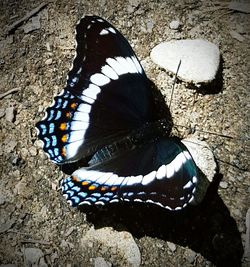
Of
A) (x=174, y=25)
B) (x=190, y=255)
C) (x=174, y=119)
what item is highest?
(x=174, y=25)

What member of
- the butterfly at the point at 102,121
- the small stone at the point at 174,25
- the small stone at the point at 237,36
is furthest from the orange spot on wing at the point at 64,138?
the small stone at the point at 237,36

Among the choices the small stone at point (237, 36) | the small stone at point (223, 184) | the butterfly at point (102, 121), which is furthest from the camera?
the small stone at point (237, 36)

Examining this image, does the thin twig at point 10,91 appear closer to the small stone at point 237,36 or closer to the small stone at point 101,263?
the small stone at point 101,263

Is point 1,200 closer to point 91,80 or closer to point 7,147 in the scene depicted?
point 7,147

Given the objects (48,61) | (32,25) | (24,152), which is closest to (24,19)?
(32,25)

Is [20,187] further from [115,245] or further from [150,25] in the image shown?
[150,25]

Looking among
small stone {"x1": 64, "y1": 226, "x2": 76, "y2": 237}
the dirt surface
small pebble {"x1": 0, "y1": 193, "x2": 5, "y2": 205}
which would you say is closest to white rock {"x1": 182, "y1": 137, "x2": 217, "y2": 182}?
the dirt surface

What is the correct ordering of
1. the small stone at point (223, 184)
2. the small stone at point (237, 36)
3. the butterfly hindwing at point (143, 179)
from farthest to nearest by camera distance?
the small stone at point (237, 36) < the small stone at point (223, 184) < the butterfly hindwing at point (143, 179)
